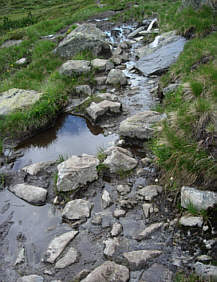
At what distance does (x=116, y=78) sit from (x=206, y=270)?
29.8ft

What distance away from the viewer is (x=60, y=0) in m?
80.6

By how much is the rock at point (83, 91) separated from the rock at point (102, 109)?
1.67 meters

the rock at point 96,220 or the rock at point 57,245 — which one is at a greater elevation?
the rock at point 96,220

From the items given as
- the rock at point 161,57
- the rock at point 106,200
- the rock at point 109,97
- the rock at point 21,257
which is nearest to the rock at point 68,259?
the rock at point 21,257

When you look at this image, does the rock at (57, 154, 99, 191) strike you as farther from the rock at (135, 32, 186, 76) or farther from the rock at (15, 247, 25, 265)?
the rock at (135, 32, 186, 76)

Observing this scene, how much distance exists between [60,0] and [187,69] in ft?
271

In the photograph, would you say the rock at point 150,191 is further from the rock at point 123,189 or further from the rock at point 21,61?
the rock at point 21,61

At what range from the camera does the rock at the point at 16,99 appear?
31.8 ft

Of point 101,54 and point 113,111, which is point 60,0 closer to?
point 101,54

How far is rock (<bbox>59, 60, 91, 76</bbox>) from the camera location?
1243 cm

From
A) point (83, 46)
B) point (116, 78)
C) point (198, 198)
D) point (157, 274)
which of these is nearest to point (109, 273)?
point (157, 274)

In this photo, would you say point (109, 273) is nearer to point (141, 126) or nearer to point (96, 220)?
point (96, 220)

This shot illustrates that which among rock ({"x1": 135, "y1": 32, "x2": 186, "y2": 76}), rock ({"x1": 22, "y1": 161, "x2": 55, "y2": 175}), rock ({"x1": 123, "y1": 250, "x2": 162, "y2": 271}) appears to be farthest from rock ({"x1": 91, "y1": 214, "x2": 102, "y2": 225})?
rock ({"x1": 135, "y1": 32, "x2": 186, "y2": 76})

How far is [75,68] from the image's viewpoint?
12547 millimetres
